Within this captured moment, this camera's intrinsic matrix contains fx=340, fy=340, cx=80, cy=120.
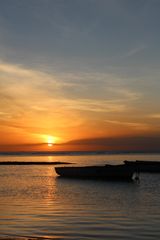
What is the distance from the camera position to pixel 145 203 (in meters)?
29.3

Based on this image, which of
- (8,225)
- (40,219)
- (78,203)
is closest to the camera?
(8,225)

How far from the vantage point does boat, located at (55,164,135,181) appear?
53.6m

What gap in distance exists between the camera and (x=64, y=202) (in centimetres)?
2984

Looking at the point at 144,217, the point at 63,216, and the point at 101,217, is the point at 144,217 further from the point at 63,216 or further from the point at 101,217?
the point at 63,216

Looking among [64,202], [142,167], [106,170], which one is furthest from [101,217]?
[142,167]

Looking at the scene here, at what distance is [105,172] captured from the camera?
54.5 meters

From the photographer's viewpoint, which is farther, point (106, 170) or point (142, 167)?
point (142, 167)

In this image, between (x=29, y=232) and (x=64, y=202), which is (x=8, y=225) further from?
(x=64, y=202)

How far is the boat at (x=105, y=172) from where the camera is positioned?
5362 cm

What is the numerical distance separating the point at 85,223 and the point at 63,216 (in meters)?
2.77

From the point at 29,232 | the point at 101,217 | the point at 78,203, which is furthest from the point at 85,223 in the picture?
the point at 78,203

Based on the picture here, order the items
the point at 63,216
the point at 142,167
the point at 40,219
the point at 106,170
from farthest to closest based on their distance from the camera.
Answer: the point at 142,167 < the point at 106,170 < the point at 63,216 < the point at 40,219

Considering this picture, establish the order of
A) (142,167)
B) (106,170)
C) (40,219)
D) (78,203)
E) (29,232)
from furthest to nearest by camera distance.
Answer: (142,167), (106,170), (78,203), (40,219), (29,232)

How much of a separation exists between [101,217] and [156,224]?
12.7 feet
